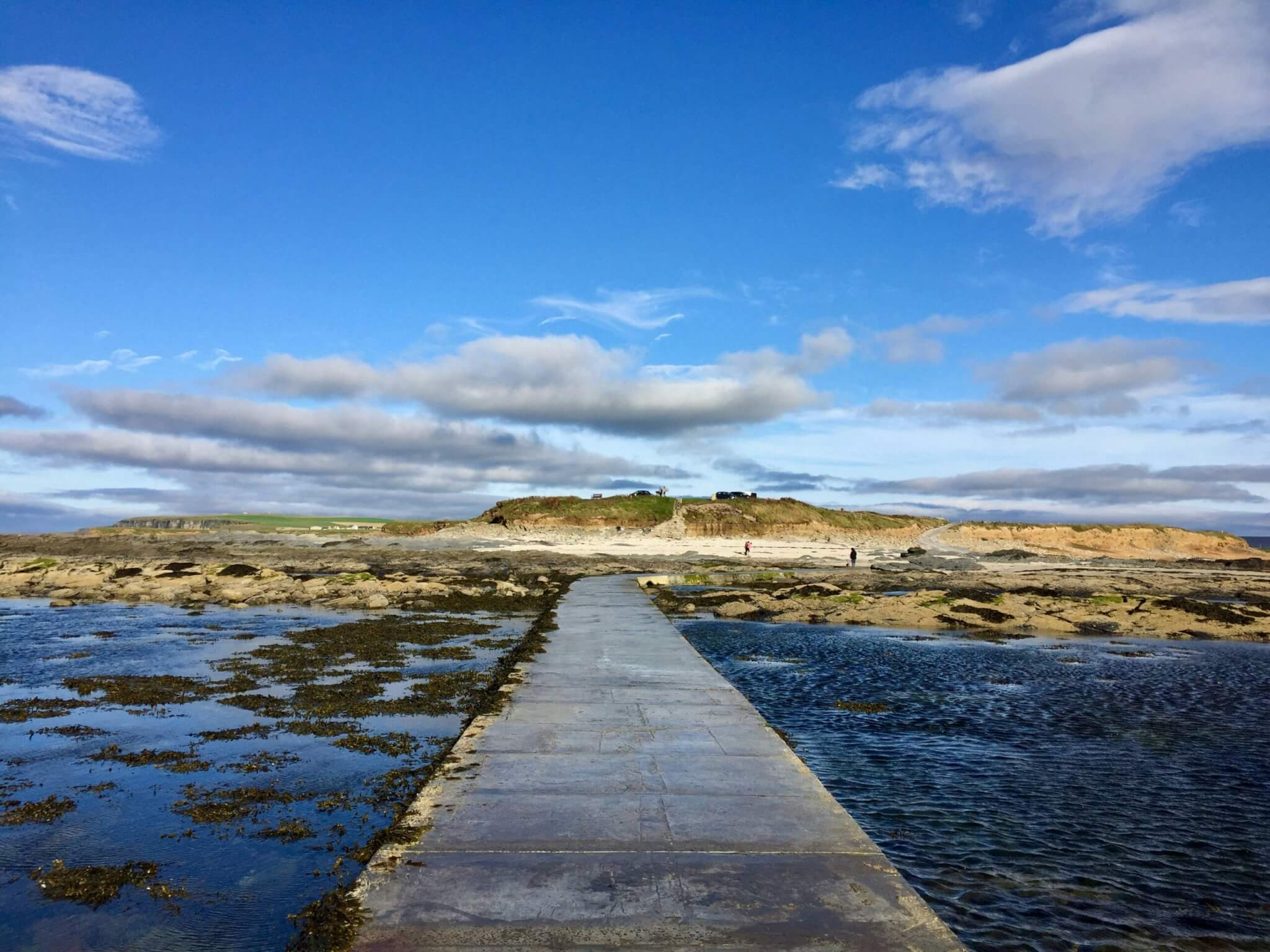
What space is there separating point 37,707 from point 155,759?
15.1 feet

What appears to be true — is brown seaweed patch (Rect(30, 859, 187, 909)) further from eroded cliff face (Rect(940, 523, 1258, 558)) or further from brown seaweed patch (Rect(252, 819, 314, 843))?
eroded cliff face (Rect(940, 523, 1258, 558))

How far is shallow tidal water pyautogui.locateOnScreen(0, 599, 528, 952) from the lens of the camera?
220 inches

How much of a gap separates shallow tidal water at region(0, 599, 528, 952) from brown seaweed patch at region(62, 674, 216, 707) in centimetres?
27

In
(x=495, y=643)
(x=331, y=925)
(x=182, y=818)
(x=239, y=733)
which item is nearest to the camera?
(x=331, y=925)

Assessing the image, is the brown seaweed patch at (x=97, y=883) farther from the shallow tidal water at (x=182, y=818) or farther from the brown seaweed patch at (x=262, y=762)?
the brown seaweed patch at (x=262, y=762)

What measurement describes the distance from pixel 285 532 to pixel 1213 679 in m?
85.2

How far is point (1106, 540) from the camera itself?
9081 centimetres

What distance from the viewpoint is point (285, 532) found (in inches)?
3401

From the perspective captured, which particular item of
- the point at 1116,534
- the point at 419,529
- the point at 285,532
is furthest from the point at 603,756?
the point at 1116,534

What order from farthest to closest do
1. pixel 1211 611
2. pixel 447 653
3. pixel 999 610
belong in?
pixel 999 610 < pixel 1211 611 < pixel 447 653

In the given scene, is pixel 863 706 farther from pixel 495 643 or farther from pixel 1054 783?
pixel 495 643

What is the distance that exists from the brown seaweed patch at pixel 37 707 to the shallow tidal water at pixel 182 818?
0.20m

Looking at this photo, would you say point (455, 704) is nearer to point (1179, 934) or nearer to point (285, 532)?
point (1179, 934)

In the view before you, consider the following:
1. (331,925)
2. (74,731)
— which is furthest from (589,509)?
(331,925)
